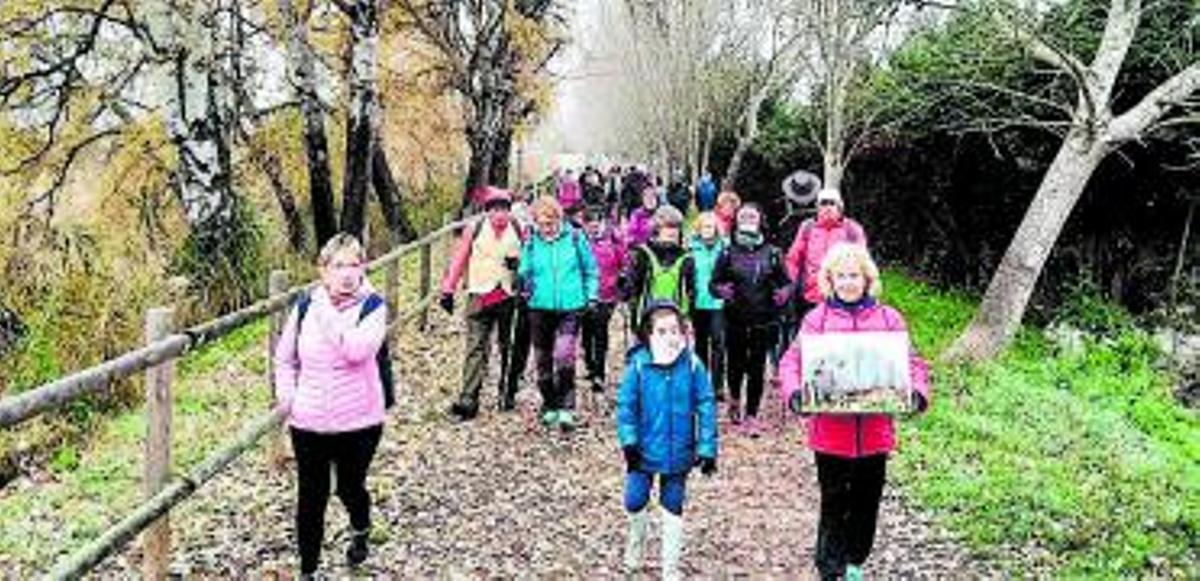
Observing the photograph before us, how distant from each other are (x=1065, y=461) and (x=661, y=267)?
319cm

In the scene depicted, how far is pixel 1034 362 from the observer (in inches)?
563

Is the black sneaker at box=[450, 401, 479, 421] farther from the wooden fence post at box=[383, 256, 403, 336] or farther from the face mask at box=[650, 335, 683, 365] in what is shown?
the face mask at box=[650, 335, 683, 365]

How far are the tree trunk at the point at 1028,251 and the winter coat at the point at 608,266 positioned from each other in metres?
3.76

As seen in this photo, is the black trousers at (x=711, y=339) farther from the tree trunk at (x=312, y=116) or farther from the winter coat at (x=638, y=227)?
the tree trunk at (x=312, y=116)

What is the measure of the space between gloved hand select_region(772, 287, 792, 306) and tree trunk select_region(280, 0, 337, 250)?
7219 millimetres

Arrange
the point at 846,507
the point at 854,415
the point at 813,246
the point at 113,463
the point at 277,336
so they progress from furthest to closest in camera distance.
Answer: the point at 813,246
the point at 113,463
the point at 277,336
the point at 846,507
the point at 854,415

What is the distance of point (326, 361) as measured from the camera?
20.9 ft

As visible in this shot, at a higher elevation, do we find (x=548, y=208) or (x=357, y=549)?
(x=548, y=208)

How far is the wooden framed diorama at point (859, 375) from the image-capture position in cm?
615

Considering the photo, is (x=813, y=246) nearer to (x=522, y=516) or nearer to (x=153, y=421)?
(x=522, y=516)

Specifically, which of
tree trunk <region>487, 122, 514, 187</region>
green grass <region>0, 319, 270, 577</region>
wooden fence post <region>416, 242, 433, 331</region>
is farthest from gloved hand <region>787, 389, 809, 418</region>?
tree trunk <region>487, 122, 514, 187</region>

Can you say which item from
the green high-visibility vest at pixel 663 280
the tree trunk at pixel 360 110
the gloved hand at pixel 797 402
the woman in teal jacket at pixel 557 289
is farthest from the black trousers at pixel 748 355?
the tree trunk at pixel 360 110

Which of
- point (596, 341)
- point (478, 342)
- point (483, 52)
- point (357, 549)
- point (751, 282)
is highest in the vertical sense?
point (483, 52)

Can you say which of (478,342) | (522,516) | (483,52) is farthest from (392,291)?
(483,52)
